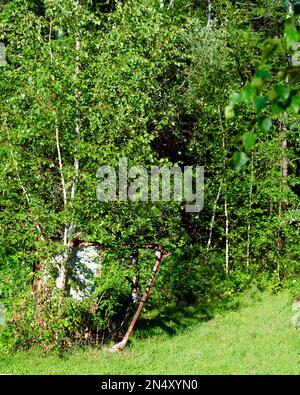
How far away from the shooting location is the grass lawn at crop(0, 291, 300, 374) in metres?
5.90

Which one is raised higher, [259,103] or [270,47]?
[270,47]

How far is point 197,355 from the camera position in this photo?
6.53m

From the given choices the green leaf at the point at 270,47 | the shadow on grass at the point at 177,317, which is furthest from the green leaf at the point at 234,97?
the shadow on grass at the point at 177,317

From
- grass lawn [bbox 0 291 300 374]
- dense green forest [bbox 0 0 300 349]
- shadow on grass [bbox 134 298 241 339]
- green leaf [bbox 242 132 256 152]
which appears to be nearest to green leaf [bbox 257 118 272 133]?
green leaf [bbox 242 132 256 152]

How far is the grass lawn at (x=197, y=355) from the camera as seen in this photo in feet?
19.4

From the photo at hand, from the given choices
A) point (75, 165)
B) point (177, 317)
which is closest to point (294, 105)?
point (75, 165)

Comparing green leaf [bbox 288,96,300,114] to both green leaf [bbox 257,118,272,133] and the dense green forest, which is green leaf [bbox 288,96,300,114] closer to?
green leaf [bbox 257,118,272,133]

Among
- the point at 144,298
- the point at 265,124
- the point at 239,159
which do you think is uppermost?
the point at 265,124

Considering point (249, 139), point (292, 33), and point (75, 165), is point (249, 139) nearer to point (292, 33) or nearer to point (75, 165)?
point (292, 33)

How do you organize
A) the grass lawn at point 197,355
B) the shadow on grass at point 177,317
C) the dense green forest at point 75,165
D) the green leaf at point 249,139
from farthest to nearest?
the shadow on grass at point 177,317, the dense green forest at point 75,165, the grass lawn at point 197,355, the green leaf at point 249,139

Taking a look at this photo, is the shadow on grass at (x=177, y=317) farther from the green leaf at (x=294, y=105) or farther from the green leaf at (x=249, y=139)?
the green leaf at (x=294, y=105)

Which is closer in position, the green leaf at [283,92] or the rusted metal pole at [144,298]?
the green leaf at [283,92]

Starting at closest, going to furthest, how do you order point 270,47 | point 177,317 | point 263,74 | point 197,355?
point 263,74 → point 270,47 → point 197,355 → point 177,317
